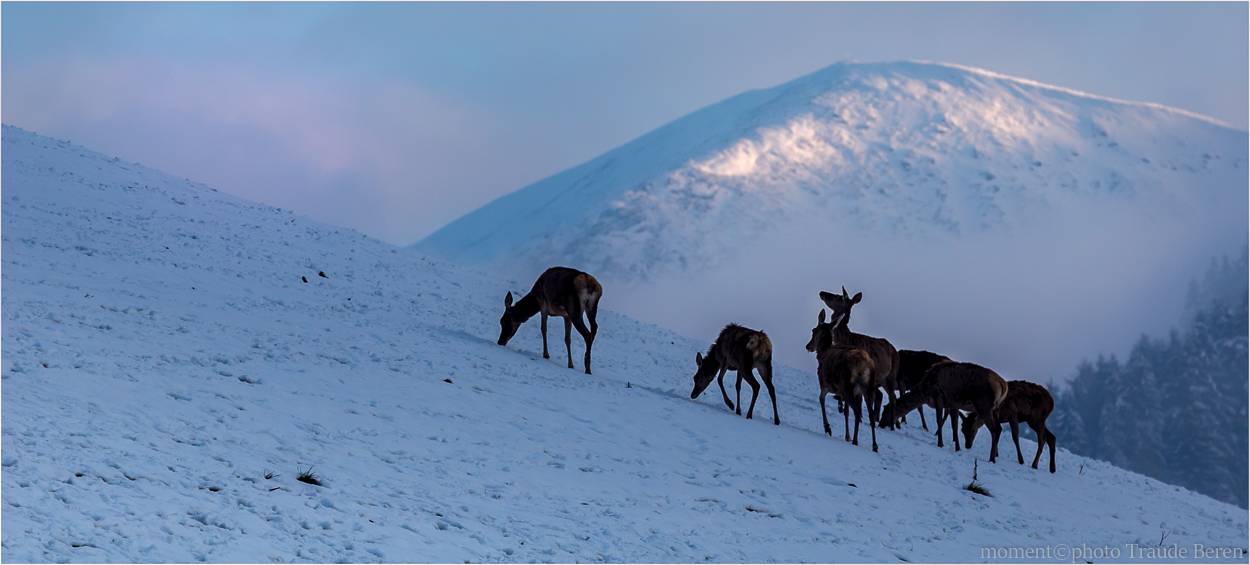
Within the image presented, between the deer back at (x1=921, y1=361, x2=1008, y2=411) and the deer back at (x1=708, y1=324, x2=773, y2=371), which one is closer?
the deer back at (x1=708, y1=324, x2=773, y2=371)

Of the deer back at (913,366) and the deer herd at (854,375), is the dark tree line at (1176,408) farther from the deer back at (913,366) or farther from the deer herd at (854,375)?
the deer herd at (854,375)

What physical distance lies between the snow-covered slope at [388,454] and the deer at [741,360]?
755 millimetres

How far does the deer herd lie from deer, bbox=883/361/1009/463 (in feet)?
0.07

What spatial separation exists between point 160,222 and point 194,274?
6.40m

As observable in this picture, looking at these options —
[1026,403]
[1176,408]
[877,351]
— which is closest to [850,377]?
[877,351]

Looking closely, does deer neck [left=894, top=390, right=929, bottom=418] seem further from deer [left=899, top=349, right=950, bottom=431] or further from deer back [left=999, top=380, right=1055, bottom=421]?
deer [left=899, top=349, right=950, bottom=431]

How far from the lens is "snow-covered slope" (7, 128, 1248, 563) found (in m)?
8.07

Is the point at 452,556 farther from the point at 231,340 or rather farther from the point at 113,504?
the point at 231,340

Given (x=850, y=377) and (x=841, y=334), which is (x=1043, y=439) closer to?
(x=841, y=334)

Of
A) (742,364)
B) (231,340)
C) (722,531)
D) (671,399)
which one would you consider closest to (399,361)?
(231,340)

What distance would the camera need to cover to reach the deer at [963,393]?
19.0m

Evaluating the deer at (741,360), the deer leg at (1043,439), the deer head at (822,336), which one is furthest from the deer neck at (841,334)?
the deer leg at (1043,439)

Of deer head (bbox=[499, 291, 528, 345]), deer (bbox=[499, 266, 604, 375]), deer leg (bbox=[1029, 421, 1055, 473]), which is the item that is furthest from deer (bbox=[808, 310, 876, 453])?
deer head (bbox=[499, 291, 528, 345])

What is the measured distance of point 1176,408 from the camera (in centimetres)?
13300
